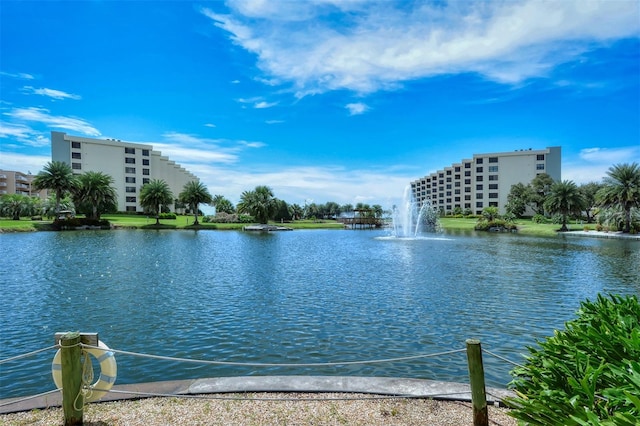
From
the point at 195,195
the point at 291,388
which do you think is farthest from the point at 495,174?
the point at 291,388

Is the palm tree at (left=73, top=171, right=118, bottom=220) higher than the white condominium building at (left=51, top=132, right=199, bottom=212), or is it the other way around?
the white condominium building at (left=51, top=132, right=199, bottom=212)

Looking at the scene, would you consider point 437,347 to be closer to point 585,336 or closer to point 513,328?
point 513,328

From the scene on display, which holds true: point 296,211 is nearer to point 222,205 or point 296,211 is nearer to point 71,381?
point 222,205

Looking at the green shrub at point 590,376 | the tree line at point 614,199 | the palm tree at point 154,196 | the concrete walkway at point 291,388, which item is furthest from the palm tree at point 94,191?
the tree line at point 614,199

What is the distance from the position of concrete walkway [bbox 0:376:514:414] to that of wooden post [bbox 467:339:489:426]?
75 centimetres

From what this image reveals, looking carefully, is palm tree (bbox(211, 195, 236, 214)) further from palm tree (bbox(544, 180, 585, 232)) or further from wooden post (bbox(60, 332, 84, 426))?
wooden post (bbox(60, 332, 84, 426))

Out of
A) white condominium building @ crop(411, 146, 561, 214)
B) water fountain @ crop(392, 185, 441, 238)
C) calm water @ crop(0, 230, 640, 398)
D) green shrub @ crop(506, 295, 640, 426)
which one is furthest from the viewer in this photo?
white condominium building @ crop(411, 146, 561, 214)

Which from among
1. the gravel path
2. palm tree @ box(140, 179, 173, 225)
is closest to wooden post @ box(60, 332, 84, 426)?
the gravel path

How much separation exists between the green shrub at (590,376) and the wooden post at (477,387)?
0.45 metres

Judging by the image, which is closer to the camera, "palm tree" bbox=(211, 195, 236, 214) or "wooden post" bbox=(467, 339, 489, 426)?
"wooden post" bbox=(467, 339, 489, 426)

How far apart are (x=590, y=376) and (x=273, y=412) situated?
13.9 feet

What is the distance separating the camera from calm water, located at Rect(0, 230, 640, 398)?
9148 mm

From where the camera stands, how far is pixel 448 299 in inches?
→ 612

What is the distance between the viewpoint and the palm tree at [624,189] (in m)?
54.2
